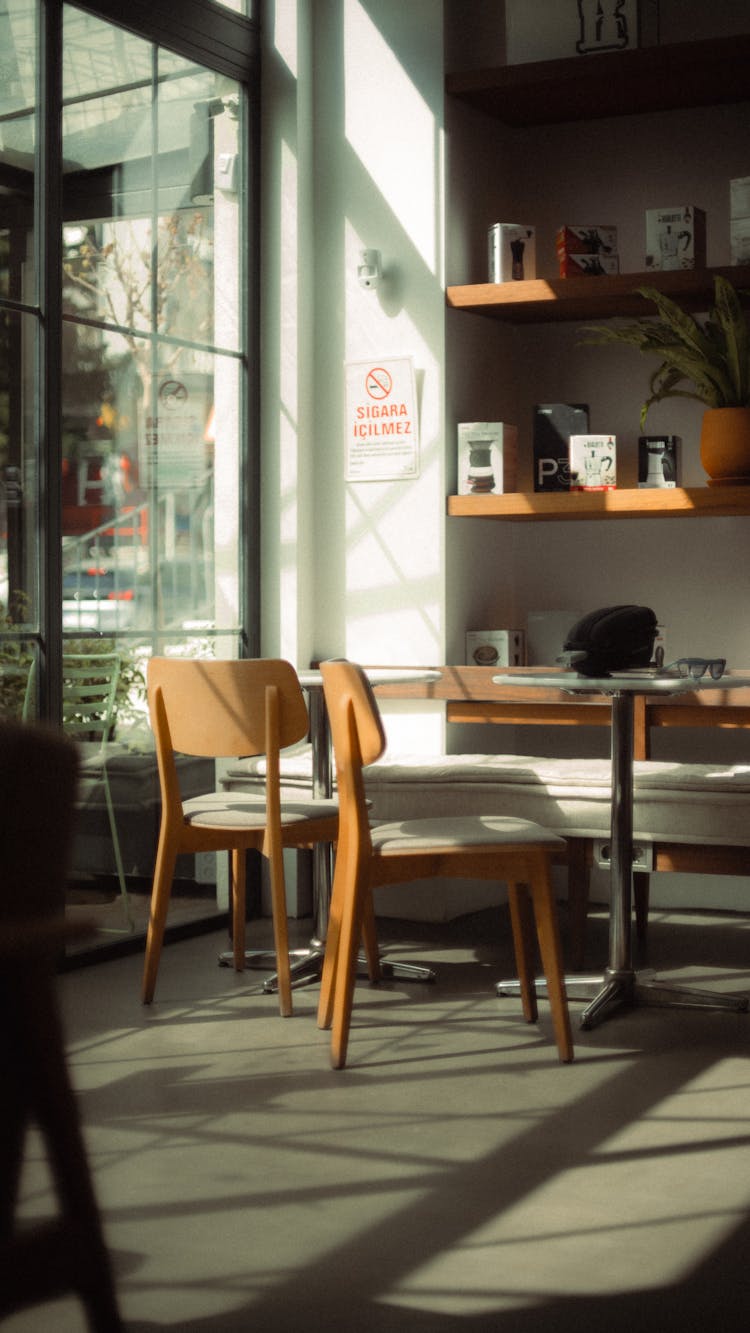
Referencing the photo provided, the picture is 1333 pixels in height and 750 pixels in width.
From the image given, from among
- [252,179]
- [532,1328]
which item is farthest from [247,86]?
[532,1328]

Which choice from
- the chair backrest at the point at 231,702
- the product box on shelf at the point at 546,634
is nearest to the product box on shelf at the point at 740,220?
the product box on shelf at the point at 546,634

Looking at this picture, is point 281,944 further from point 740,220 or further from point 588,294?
point 740,220

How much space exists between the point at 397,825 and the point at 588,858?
91 cm

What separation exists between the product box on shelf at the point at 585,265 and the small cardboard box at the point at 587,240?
1 cm

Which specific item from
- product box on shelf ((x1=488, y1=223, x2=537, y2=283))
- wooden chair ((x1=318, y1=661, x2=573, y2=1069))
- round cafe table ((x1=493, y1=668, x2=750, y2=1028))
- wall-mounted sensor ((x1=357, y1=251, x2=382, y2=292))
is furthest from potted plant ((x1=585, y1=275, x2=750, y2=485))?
wooden chair ((x1=318, y1=661, x2=573, y2=1069))

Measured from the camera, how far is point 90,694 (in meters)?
4.71

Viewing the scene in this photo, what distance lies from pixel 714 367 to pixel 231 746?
213 centimetres

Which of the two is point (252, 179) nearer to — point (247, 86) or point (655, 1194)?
point (247, 86)

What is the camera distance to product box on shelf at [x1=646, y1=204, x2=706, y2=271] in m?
5.23

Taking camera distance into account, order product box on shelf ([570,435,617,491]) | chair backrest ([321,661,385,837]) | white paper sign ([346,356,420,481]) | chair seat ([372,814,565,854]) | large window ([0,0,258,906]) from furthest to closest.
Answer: white paper sign ([346,356,420,481]) → product box on shelf ([570,435,617,491]) → large window ([0,0,258,906]) → chair seat ([372,814,565,854]) → chair backrest ([321,661,385,837])

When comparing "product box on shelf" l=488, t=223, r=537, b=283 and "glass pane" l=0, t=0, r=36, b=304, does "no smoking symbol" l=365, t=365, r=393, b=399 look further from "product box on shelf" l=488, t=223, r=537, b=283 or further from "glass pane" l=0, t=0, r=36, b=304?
"glass pane" l=0, t=0, r=36, b=304

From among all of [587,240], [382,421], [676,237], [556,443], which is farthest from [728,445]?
[382,421]

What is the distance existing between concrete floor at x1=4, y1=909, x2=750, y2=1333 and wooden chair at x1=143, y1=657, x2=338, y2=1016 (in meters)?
0.32

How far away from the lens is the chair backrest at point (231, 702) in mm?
3988
